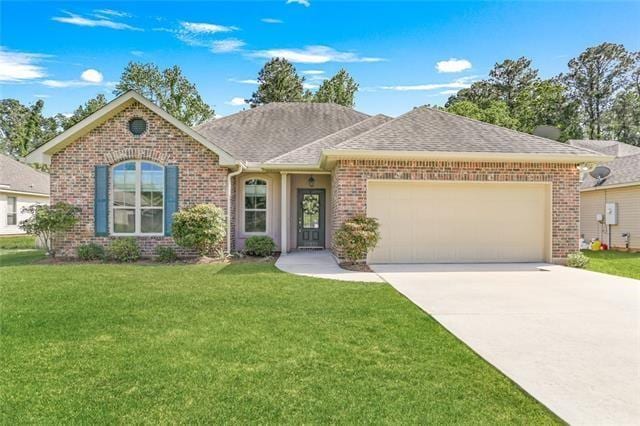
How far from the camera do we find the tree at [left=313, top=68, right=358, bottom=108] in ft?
107

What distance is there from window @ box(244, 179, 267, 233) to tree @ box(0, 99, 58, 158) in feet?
132

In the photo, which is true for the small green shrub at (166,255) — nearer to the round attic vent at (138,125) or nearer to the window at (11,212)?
the round attic vent at (138,125)

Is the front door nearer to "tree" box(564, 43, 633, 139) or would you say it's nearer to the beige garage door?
the beige garage door

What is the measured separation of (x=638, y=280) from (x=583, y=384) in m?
7.09

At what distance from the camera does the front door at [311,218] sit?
46.0ft

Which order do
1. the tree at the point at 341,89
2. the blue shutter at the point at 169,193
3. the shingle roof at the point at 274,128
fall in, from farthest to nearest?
the tree at the point at 341,89 → the shingle roof at the point at 274,128 → the blue shutter at the point at 169,193

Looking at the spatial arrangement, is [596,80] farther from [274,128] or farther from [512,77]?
[274,128]

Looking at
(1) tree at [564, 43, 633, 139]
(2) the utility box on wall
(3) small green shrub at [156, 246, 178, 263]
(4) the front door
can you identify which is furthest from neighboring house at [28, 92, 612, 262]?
(1) tree at [564, 43, 633, 139]

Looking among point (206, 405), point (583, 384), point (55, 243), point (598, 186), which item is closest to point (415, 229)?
point (583, 384)

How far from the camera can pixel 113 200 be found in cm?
1166

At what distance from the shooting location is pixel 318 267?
32.7ft

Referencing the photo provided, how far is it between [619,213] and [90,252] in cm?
1958

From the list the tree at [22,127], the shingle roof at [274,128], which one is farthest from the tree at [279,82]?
the tree at [22,127]

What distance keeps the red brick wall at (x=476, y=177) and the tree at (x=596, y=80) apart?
120 ft
